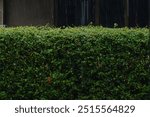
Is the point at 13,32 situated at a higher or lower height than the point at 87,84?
higher

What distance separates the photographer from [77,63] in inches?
353

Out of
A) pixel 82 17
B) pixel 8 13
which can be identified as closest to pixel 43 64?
pixel 82 17

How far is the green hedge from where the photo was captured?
29.3 feet

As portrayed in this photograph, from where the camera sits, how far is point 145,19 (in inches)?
478

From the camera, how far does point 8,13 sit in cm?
1330

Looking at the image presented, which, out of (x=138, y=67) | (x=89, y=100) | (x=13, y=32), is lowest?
(x=89, y=100)

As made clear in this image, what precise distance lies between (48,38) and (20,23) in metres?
4.25

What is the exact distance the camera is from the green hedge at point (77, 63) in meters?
8.95

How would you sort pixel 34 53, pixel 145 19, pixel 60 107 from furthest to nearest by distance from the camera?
pixel 145 19
pixel 34 53
pixel 60 107

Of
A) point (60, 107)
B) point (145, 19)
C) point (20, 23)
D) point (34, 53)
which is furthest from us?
point (20, 23)

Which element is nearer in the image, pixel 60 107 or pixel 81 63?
pixel 60 107

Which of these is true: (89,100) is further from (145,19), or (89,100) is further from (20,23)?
(20,23)

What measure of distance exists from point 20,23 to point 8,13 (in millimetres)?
490

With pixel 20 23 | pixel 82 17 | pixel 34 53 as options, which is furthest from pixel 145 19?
pixel 34 53
